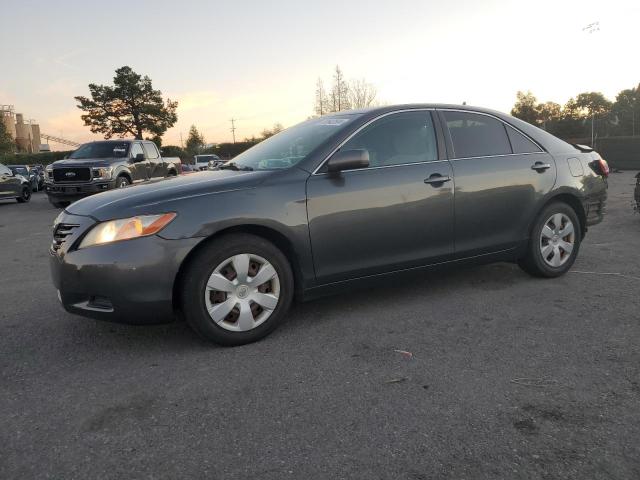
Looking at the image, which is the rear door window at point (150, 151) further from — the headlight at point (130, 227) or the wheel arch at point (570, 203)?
the wheel arch at point (570, 203)

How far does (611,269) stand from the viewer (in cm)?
512

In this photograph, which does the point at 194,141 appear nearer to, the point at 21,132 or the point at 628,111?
the point at 21,132

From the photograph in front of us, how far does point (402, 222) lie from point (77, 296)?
233 cm

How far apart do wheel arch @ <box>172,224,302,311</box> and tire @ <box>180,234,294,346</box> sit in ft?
0.11

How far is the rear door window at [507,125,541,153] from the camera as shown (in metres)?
4.60

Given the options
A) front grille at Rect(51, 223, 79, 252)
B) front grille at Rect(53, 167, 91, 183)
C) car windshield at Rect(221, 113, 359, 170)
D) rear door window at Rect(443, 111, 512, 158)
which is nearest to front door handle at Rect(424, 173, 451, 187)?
rear door window at Rect(443, 111, 512, 158)

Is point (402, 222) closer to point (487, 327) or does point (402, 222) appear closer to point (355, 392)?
point (487, 327)

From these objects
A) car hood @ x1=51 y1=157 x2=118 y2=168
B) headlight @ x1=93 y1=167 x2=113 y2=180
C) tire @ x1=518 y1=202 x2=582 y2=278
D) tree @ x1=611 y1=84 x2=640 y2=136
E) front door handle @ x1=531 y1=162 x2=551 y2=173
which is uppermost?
tree @ x1=611 y1=84 x2=640 y2=136

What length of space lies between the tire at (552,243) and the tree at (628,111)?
6260 centimetres

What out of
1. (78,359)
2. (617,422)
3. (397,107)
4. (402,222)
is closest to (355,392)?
(617,422)

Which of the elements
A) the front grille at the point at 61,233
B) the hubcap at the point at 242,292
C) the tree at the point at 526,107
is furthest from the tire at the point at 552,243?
the tree at the point at 526,107

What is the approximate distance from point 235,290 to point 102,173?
425 inches

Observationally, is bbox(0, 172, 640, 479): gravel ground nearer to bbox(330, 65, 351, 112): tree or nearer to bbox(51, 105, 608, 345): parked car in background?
bbox(51, 105, 608, 345): parked car in background

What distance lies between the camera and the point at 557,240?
4762 millimetres
